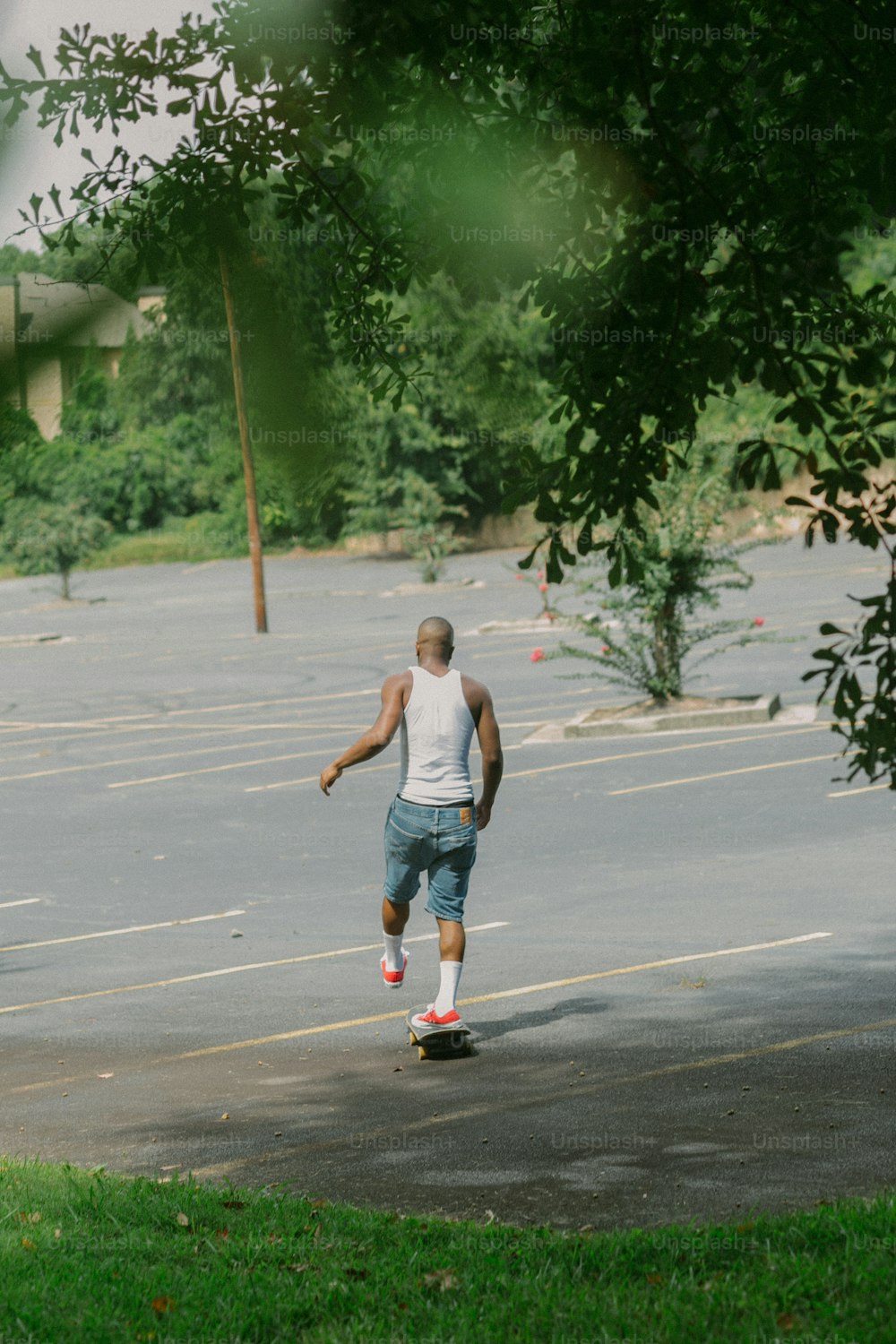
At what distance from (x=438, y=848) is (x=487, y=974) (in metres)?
2.01

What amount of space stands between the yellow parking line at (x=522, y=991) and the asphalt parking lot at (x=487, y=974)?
0.03 metres

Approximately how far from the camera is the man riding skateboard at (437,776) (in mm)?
8789

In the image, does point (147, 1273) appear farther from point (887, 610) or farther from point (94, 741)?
point (94, 741)

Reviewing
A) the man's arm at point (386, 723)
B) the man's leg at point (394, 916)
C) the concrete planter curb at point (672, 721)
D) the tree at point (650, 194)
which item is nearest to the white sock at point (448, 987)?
the man's leg at point (394, 916)

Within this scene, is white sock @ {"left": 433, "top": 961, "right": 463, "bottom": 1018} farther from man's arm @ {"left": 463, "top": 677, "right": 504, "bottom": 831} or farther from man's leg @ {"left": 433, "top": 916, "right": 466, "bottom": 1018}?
man's arm @ {"left": 463, "top": 677, "right": 504, "bottom": 831}

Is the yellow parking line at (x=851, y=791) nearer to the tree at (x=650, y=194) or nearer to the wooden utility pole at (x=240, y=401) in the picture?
the tree at (x=650, y=194)

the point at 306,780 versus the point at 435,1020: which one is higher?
the point at 435,1020

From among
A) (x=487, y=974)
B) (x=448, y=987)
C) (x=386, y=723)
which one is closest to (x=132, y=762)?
(x=487, y=974)

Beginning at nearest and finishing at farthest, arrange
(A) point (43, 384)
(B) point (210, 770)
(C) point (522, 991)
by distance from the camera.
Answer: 1. (A) point (43, 384)
2. (C) point (522, 991)
3. (B) point (210, 770)

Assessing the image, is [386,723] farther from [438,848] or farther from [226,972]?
[226,972]

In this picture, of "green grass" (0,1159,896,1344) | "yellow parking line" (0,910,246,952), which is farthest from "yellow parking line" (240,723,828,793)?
"green grass" (0,1159,896,1344)

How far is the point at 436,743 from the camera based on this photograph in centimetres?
878

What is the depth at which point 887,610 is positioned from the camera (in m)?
4.54

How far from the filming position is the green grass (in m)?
4.54
